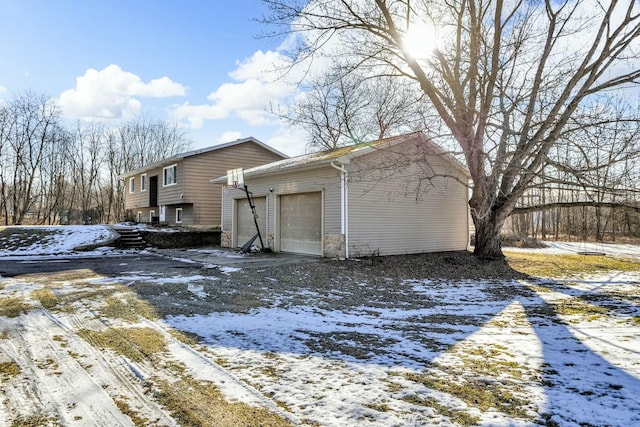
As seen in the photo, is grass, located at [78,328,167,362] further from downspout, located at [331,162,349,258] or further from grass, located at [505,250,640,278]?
grass, located at [505,250,640,278]

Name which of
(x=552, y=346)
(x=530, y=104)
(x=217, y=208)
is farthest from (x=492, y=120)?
(x=217, y=208)

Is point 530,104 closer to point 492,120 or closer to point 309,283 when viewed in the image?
point 492,120

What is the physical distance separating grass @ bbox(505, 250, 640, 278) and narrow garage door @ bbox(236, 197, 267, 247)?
818 centimetres

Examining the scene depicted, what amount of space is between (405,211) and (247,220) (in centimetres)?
604

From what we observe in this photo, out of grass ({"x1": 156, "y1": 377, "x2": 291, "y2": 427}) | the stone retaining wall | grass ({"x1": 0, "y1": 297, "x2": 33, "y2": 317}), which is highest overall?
the stone retaining wall

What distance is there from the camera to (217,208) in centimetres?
1998

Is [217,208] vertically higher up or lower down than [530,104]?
lower down

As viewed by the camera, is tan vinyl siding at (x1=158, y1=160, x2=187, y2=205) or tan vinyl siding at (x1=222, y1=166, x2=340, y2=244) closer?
tan vinyl siding at (x1=222, y1=166, x2=340, y2=244)

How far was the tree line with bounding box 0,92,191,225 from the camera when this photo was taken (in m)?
26.5

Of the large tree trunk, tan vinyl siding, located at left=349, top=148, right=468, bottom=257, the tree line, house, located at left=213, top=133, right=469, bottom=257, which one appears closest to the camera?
house, located at left=213, top=133, right=469, bottom=257

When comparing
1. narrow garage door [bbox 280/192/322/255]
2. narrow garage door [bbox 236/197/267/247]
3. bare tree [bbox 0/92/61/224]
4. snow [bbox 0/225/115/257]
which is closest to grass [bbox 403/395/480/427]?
narrow garage door [bbox 280/192/322/255]

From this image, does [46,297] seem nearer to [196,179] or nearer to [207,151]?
[196,179]

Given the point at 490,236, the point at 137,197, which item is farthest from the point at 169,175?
the point at 490,236

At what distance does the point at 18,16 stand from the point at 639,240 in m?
28.9
